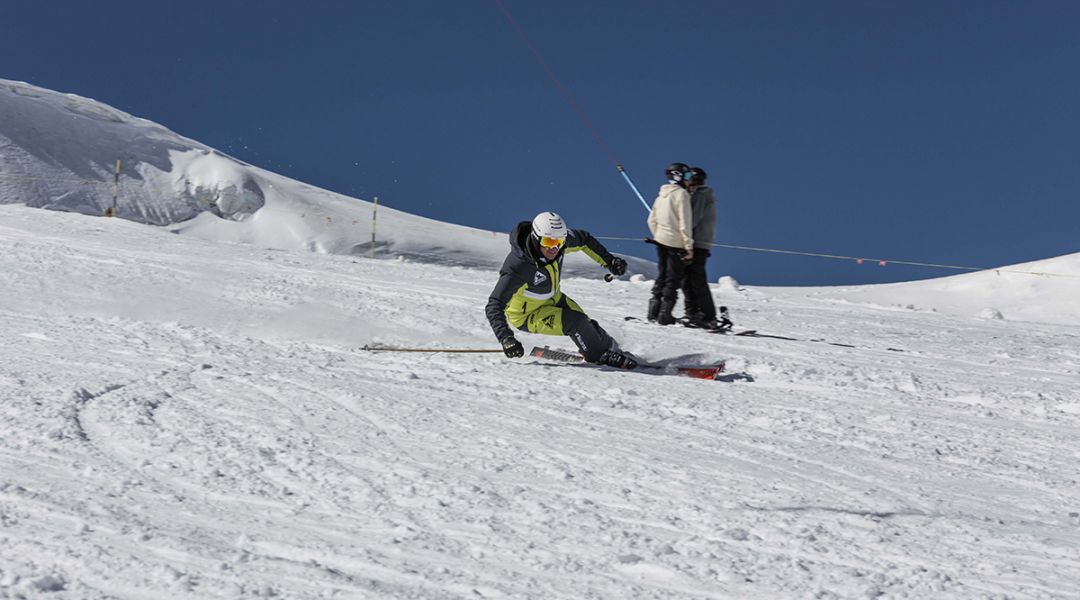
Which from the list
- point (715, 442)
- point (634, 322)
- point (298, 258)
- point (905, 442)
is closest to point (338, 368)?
point (715, 442)

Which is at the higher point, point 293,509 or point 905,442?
point 905,442

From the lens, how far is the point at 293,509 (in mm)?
3139

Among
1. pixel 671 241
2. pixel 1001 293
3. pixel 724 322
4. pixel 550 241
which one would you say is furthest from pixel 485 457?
pixel 1001 293

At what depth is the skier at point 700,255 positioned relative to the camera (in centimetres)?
951

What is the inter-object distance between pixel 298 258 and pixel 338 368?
8.23 meters

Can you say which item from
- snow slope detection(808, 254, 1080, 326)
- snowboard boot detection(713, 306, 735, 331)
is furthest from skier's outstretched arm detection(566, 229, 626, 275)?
snow slope detection(808, 254, 1080, 326)

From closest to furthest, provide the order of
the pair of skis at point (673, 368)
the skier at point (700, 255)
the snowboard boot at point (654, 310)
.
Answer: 1. the pair of skis at point (673, 368)
2. the skier at point (700, 255)
3. the snowboard boot at point (654, 310)

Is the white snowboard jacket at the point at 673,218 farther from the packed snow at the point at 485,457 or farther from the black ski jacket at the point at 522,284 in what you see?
the black ski jacket at the point at 522,284

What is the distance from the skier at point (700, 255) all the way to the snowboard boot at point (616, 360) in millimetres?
2401

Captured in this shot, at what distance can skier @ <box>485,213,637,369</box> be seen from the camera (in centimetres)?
695

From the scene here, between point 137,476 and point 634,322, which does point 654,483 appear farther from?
point 634,322

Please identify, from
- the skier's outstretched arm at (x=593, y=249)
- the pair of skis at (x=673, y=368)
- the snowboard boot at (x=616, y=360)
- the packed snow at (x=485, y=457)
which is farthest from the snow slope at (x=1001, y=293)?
the snowboard boot at (x=616, y=360)

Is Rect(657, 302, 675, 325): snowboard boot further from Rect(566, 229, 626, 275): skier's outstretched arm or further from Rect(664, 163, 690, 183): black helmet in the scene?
Rect(566, 229, 626, 275): skier's outstretched arm

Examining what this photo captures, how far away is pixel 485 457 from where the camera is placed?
3.94 metres
